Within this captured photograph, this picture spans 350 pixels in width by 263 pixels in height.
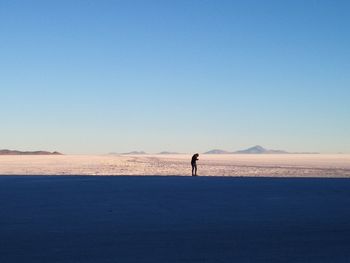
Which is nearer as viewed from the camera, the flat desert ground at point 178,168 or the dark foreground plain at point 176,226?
the dark foreground plain at point 176,226

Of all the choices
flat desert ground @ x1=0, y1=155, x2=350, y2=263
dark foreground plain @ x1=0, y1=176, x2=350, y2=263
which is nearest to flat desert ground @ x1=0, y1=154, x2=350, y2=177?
dark foreground plain @ x1=0, y1=176, x2=350, y2=263

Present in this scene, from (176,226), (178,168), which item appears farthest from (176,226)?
(178,168)

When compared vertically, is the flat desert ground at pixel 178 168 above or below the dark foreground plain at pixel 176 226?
above

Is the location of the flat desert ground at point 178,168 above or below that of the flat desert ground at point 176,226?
above

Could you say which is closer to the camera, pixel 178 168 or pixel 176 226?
pixel 176 226

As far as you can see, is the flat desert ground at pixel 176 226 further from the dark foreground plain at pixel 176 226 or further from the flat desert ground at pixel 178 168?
the flat desert ground at pixel 178 168

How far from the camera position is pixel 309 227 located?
32.7 ft

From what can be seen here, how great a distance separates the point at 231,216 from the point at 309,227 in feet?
6.89

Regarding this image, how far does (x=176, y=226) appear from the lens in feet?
33.4

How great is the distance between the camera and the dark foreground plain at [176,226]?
7.67 m

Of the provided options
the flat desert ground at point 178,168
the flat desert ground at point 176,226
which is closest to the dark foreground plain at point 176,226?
the flat desert ground at point 176,226

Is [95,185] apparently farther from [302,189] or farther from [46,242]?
[46,242]

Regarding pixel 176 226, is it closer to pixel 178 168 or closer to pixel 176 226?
pixel 176 226

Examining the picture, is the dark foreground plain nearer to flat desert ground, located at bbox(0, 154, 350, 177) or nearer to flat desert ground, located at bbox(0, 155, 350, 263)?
flat desert ground, located at bbox(0, 155, 350, 263)
